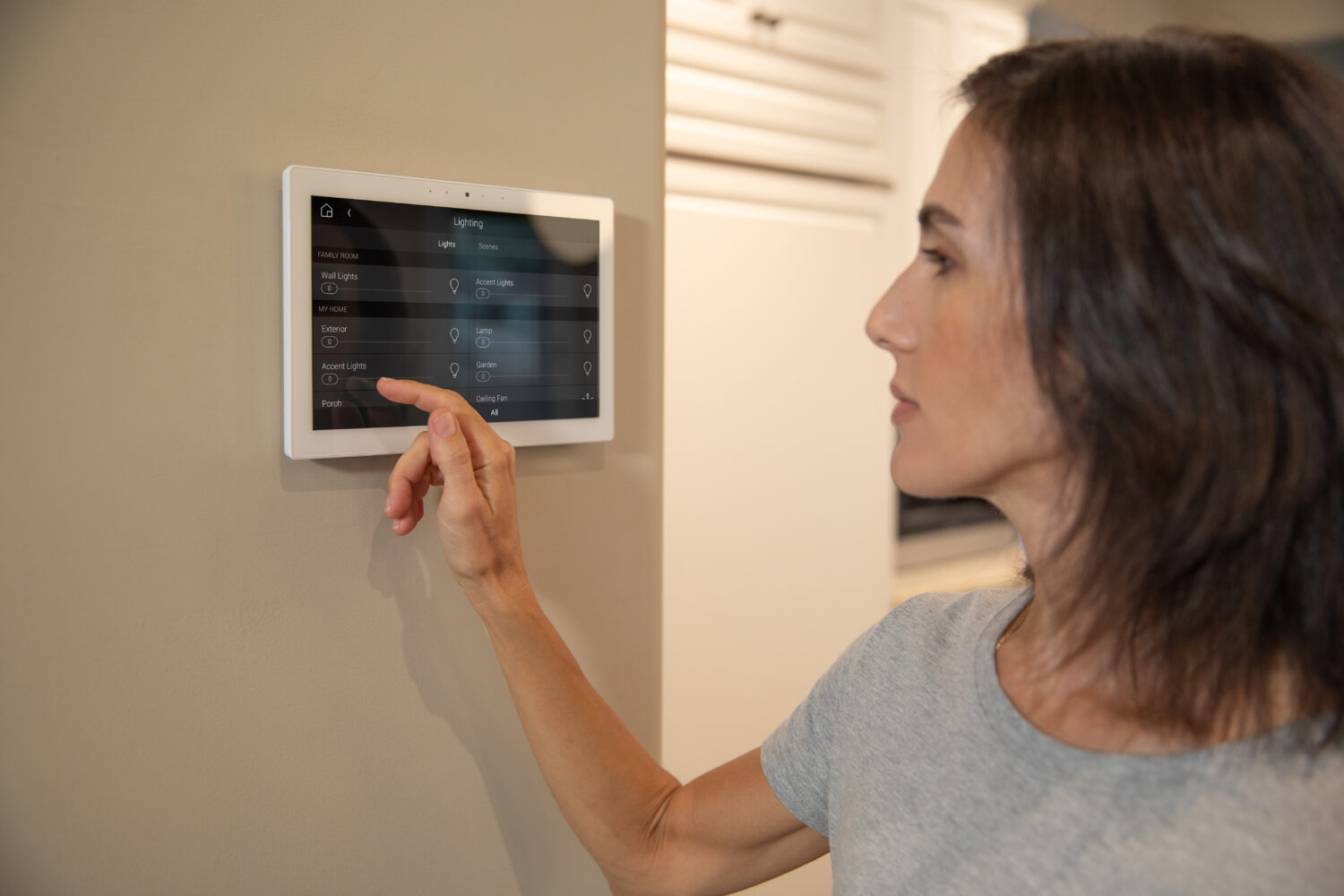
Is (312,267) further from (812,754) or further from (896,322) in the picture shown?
(812,754)

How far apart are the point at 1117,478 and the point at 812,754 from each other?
0.95 ft

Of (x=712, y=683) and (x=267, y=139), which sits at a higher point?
(x=267, y=139)

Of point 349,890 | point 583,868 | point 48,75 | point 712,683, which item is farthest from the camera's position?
point 712,683

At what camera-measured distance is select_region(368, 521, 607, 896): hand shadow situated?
1.94 feet

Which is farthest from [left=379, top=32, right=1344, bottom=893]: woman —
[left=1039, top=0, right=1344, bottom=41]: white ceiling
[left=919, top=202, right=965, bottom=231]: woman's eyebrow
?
[left=1039, top=0, right=1344, bottom=41]: white ceiling

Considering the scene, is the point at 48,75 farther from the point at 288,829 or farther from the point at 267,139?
the point at 288,829

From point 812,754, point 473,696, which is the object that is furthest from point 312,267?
point 812,754

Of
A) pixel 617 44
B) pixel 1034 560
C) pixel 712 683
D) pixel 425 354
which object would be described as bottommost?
pixel 712 683

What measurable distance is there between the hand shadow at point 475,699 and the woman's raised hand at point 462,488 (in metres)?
0.02

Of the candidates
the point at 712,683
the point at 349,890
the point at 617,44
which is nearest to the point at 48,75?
the point at 617,44

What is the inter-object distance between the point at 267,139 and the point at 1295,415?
0.58 m

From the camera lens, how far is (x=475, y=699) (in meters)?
0.62

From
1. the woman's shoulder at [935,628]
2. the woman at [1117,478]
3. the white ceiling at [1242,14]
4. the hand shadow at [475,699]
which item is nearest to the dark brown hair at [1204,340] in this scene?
the woman at [1117,478]

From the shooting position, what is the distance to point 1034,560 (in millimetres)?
591
